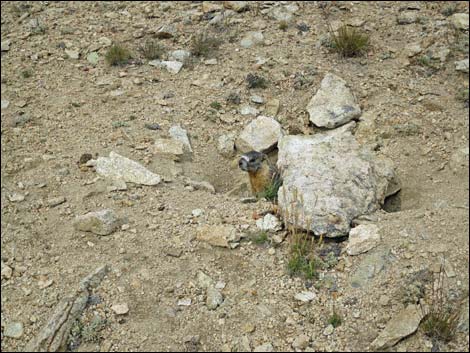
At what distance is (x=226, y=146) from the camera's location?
6.65 m

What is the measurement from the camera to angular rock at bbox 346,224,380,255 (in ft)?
16.5

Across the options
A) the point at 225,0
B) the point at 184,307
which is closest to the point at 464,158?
the point at 184,307

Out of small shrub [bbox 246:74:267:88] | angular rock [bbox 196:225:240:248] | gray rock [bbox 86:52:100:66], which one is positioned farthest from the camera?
gray rock [bbox 86:52:100:66]

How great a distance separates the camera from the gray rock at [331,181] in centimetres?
525

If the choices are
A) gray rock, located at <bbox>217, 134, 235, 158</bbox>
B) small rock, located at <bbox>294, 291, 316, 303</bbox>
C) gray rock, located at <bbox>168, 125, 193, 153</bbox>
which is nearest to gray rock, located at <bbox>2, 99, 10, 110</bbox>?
gray rock, located at <bbox>168, 125, 193, 153</bbox>

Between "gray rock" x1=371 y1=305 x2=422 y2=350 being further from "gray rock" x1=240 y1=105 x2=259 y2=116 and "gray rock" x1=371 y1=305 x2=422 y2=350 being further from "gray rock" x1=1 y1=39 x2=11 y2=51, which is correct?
"gray rock" x1=1 y1=39 x2=11 y2=51

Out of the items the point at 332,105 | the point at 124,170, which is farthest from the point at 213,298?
the point at 332,105

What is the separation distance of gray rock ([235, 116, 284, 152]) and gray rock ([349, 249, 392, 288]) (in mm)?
2041

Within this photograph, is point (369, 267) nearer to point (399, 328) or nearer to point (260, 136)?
point (399, 328)

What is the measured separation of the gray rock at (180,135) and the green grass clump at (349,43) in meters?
2.35

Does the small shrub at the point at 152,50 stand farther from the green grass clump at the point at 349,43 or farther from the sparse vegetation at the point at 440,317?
the sparse vegetation at the point at 440,317

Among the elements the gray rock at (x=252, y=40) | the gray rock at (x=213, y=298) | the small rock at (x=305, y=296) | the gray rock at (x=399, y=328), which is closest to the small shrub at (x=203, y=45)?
the gray rock at (x=252, y=40)

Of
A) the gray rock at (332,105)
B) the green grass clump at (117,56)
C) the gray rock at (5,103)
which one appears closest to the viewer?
the gray rock at (332,105)

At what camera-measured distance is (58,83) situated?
7.29 meters
